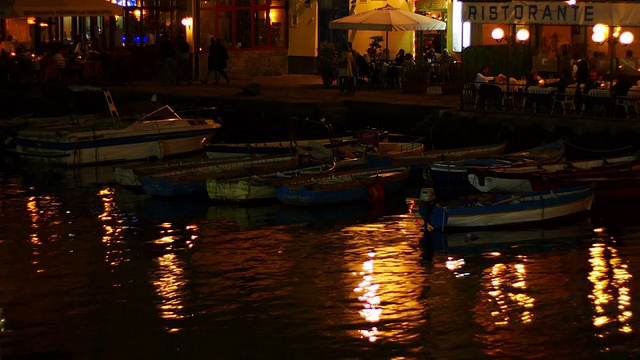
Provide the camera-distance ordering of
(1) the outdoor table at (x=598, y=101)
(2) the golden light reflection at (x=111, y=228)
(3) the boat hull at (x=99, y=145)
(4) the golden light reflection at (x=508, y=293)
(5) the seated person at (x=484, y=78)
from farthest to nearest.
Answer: (5) the seated person at (x=484, y=78) < (3) the boat hull at (x=99, y=145) < (1) the outdoor table at (x=598, y=101) < (2) the golden light reflection at (x=111, y=228) < (4) the golden light reflection at (x=508, y=293)

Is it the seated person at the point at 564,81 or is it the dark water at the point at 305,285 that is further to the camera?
the seated person at the point at 564,81

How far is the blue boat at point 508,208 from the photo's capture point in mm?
21297

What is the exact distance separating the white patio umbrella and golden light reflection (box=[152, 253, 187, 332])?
1698cm

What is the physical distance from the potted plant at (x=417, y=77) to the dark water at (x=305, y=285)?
1199cm

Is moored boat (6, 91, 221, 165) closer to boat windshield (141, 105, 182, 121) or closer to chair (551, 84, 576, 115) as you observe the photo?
boat windshield (141, 105, 182, 121)

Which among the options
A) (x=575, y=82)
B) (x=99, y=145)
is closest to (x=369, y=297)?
(x=575, y=82)

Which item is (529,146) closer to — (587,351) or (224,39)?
(587,351)

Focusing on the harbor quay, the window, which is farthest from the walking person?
the window

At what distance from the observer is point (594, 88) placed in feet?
93.4

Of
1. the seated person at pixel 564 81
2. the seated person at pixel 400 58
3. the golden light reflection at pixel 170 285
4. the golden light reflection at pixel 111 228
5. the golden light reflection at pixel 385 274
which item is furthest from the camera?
the seated person at pixel 400 58

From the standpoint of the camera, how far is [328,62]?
129ft

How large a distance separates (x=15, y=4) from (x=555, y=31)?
16.2 meters

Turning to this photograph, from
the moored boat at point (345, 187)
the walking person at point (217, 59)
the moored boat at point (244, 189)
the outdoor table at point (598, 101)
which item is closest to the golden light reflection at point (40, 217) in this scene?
the moored boat at point (244, 189)

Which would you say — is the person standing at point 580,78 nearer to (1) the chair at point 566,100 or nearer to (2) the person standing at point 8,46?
(1) the chair at point 566,100
